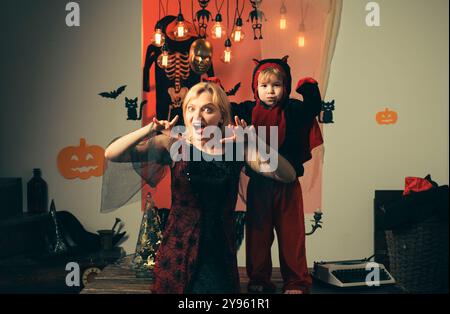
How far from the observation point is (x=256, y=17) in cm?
246

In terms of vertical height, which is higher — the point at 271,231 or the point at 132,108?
the point at 132,108

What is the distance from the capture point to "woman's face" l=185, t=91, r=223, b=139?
1928 millimetres

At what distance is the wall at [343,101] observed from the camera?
2535 mm

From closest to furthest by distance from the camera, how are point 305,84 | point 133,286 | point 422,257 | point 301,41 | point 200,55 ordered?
point 133,286
point 422,257
point 305,84
point 200,55
point 301,41

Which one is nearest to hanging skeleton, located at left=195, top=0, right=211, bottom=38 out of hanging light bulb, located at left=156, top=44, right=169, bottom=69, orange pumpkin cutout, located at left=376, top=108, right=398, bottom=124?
hanging light bulb, located at left=156, top=44, right=169, bottom=69

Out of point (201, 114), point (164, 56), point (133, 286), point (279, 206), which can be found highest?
point (164, 56)

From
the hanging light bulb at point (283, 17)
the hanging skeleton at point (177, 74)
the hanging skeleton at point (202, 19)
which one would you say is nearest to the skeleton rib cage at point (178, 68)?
the hanging skeleton at point (177, 74)

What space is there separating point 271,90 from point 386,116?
2.69 feet

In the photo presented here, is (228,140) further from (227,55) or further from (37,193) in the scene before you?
(37,193)

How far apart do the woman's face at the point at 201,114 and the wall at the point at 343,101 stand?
687 millimetres

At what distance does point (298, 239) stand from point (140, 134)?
33.3 inches

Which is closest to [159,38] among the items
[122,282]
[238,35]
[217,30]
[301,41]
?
[217,30]
